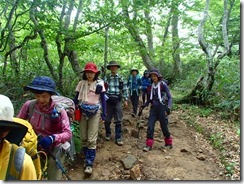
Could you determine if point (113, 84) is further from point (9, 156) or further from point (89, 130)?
point (9, 156)

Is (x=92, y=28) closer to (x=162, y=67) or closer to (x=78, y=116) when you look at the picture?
(x=78, y=116)

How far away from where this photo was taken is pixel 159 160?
541 cm

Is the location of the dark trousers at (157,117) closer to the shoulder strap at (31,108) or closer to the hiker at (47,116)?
the hiker at (47,116)

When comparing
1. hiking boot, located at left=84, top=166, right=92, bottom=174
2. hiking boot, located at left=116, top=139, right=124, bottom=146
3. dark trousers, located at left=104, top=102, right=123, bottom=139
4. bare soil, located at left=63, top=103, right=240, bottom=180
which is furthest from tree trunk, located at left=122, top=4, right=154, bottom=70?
hiking boot, located at left=84, top=166, right=92, bottom=174

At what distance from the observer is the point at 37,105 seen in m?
3.40

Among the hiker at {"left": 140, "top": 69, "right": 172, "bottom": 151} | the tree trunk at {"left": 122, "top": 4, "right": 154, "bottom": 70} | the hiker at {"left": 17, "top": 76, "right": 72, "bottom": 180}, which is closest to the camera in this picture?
the hiker at {"left": 17, "top": 76, "right": 72, "bottom": 180}

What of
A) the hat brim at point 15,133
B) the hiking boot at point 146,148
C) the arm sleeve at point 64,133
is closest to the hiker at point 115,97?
the hiking boot at point 146,148

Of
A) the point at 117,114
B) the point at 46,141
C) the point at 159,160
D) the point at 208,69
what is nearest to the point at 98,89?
the point at 117,114

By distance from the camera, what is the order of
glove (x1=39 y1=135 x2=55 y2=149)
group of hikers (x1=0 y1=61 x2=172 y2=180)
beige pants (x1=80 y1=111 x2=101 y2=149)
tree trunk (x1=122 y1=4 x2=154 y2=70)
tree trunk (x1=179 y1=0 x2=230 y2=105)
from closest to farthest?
1. group of hikers (x1=0 y1=61 x2=172 y2=180)
2. glove (x1=39 y1=135 x2=55 y2=149)
3. beige pants (x1=80 y1=111 x2=101 y2=149)
4. tree trunk (x1=122 y1=4 x2=154 y2=70)
5. tree trunk (x1=179 y1=0 x2=230 y2=105)

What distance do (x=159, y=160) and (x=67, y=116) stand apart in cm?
273

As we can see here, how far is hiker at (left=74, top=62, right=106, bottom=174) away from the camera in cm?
500

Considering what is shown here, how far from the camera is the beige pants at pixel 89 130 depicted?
5.00 metres

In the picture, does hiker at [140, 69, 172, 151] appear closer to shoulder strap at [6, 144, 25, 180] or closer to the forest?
the forest

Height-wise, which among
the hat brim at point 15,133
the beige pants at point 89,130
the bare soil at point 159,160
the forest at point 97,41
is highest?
the forest at point 97,41
